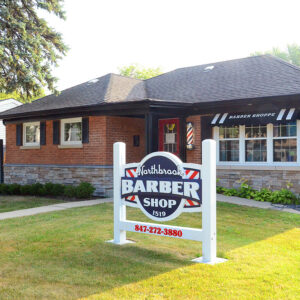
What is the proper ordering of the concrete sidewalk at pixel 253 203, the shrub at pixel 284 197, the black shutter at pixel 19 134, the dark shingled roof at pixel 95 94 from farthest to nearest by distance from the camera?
1. the black shutter at pixel 19 134
2. the dark shingled roof at pixel 95 94
3. the shrub at pixel 284 197
4. the concrete sidewalk at pixel 253 203

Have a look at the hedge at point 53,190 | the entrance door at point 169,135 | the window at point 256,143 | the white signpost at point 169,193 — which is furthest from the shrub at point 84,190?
the white signpost at point 169,193

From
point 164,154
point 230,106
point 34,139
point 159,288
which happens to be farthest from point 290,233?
point 34,139

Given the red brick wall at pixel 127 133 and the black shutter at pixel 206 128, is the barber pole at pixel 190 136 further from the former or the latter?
the red brick wall at pixel 127 133

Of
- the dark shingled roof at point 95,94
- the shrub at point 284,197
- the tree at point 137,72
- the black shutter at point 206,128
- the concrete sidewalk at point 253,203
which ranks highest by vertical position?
the tree at point 137,72

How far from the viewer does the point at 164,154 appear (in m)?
6.64

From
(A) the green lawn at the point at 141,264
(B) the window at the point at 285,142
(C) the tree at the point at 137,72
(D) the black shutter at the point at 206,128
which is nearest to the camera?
(A) the green lawn at the point at 141,264

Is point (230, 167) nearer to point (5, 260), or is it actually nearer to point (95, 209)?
point (95, 209)

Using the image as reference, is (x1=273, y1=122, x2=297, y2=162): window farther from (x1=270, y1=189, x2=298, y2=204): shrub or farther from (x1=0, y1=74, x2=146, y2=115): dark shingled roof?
(x1=0, y1=74, x2=146, y2=115): dark shingled roof

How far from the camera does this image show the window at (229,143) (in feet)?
46.6

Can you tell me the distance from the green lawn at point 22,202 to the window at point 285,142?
7.28 m

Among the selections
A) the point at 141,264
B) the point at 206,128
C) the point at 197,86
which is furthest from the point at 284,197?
the point at 141,264

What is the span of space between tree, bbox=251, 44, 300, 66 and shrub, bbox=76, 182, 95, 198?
5301 centimetres

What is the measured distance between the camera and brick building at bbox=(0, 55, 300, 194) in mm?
13195

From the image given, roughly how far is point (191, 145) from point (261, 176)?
2.67m
